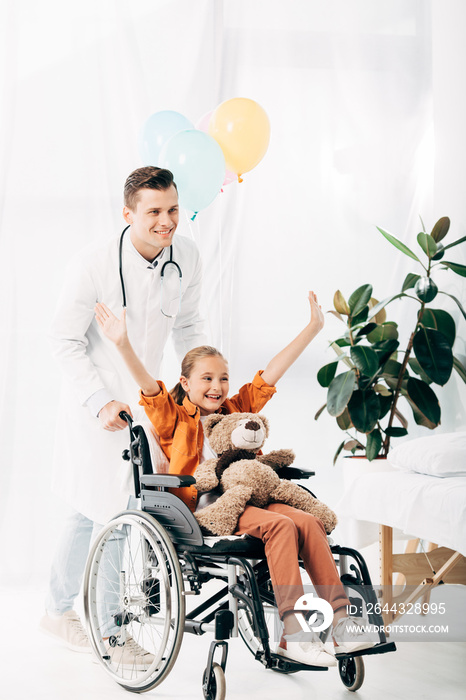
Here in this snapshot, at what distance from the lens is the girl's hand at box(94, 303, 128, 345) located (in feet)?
6.50

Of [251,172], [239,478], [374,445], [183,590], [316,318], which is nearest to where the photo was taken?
[183,590]

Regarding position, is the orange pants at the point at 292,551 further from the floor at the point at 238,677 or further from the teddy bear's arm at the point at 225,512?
the floor at the point at 238,677

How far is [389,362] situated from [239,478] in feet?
5.02

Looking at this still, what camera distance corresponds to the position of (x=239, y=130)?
8.50 feet

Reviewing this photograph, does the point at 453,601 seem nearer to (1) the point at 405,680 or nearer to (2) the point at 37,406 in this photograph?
(1) the point at 405,680

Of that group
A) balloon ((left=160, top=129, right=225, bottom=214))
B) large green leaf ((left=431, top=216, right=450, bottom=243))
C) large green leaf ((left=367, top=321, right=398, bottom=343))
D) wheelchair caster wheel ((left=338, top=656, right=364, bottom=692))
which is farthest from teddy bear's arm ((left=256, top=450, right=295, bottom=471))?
large green leaf ((left=431, top=216, right=450, bottom=243))

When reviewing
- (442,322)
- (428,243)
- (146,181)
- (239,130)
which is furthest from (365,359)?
(146,181)

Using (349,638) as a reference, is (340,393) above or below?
above

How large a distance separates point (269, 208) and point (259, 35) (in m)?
0.80

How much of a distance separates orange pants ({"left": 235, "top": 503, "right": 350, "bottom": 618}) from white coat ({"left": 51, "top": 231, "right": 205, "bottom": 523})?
23.6 inches

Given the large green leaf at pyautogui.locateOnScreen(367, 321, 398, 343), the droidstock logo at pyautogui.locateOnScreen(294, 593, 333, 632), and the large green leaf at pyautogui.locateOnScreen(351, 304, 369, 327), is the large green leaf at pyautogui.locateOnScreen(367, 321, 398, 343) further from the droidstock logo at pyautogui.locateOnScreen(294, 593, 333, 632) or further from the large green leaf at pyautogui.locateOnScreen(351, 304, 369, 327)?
the droidstock logo at pyautogui.locateOnScreen(294, 593, 333, 632)

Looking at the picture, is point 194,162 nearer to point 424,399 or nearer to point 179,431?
point 179,431

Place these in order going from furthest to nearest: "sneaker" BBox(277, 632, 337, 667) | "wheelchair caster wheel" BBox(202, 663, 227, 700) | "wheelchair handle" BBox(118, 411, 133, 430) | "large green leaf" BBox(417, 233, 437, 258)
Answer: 1. "large green leaf" BBox(417, 233, 437, 258)
2. "wheelchair handle" BBox(118, 411, 133, 430)
3. "wheelchair caster wheel" BBox(202, 663, 227, 700)
4. "sneaker" BBox(277, 632, 337, 667)

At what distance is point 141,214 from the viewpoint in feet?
7.10
